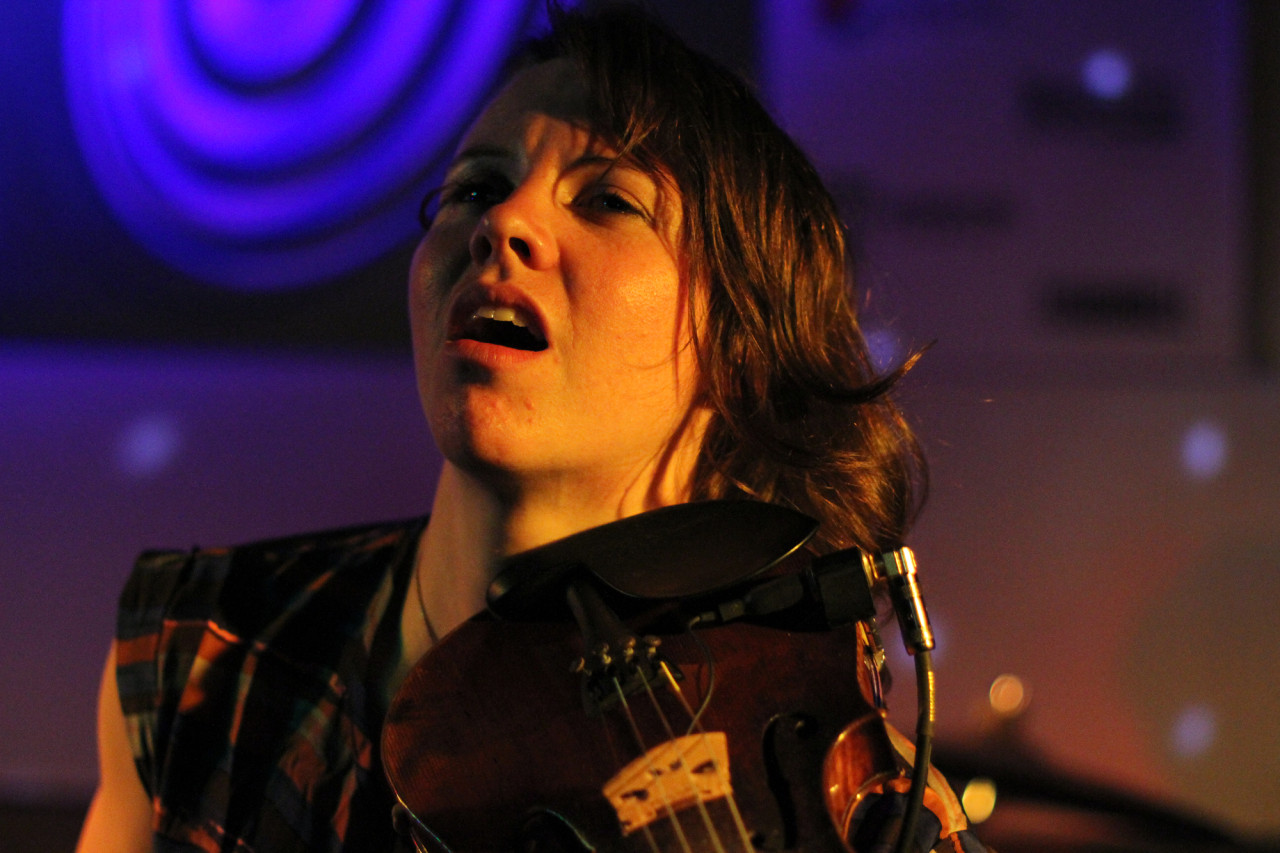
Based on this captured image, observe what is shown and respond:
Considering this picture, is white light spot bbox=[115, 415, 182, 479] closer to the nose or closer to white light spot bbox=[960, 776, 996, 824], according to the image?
the nose

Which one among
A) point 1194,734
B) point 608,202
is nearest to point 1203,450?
point 1194,734

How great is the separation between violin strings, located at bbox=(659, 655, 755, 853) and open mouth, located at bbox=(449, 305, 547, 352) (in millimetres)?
266

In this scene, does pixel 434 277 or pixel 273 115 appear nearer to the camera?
pixel 434 277

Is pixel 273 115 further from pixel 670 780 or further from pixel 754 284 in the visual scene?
pixel 670 780

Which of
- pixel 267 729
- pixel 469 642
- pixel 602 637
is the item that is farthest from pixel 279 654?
pixel 602 637

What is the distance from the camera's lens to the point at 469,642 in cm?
62

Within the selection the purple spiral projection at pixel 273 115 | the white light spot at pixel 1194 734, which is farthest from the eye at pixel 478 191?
the white light spot at pixel 1194 734

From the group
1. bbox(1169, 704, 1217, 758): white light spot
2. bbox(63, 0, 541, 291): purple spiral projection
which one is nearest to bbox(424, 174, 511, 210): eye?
bbox(63, 0, 541, 291): purple spiral projection

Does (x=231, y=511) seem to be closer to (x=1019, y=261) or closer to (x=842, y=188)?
(x=842, y=188)

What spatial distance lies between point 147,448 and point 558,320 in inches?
35.3

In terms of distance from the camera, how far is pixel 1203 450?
4.58 feet

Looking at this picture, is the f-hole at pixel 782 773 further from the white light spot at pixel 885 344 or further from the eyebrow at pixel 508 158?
the white light spot at pixel 885 344

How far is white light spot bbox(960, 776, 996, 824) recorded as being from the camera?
1186 mm

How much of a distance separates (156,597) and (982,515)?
3.43 feet
